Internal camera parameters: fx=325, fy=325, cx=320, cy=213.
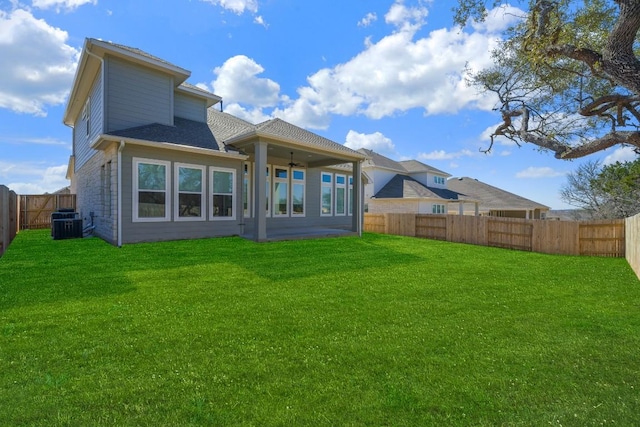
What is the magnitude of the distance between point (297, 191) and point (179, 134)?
5.60 metres

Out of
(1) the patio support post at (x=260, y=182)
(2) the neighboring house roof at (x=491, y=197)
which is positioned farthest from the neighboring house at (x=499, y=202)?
(1) the patio support post at (x=260, y=182)

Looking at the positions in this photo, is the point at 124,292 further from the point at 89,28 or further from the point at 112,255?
the point at 89,28

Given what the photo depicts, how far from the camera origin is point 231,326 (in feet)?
12.1

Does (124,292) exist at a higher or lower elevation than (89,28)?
lower

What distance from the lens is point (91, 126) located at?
1218 cm

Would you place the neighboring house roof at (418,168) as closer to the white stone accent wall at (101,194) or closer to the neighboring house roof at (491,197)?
the neighboring house roof at (491,197)

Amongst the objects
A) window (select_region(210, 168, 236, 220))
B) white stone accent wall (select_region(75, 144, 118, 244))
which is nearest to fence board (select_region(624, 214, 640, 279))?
window (select_region(210, 168, 236, 220))

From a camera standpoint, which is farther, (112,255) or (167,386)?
(112,255)

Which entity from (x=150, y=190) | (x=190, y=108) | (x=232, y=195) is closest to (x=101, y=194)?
(x=150, y=190)

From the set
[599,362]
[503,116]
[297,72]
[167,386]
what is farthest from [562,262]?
[297,72]

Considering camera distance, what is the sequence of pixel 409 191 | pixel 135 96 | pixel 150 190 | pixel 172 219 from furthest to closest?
pixel 409 191 → pixel 135 96 → pixel 172 219 → pixel 150 190

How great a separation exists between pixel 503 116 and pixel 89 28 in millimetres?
14130

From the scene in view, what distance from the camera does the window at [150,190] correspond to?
9.41 metres

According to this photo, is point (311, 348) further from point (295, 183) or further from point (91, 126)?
point (91, 126)
